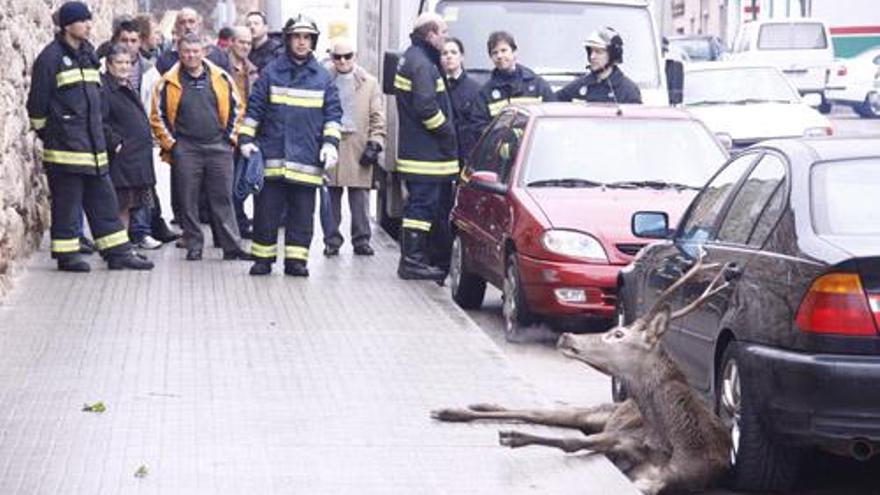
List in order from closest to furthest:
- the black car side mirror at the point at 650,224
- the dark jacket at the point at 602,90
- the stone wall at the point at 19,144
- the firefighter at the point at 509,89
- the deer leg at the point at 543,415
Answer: the deer leg at the point at 543,415, the black car side mirror at the point at 650,224, the stone wall at the point at 19,144, the firefighter at the point at 509,89, the dark jacket at the point at 602,90

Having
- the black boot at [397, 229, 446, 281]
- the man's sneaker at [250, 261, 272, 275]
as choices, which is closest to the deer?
the man's sneaker at [250, 261, 272, 275]

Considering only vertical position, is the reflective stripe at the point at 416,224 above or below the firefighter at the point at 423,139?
below

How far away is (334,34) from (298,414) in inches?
769

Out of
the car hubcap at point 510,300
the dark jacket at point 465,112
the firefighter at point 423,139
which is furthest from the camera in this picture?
the dark jacket at point 465,112

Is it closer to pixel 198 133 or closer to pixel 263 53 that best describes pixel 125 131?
pixel 198 133

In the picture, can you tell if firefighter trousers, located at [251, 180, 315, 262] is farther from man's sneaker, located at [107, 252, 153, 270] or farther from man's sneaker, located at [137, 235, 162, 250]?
man's sneaker, located at [137, 235, 162, 250]

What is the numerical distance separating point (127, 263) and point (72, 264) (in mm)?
526

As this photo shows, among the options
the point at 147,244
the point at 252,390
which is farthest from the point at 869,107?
the point at 252,390

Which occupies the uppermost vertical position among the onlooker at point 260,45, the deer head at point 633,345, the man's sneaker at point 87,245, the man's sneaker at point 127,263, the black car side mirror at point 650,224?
the black car side mirror at point 650,224

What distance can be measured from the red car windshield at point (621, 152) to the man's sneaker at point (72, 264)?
3.45 m

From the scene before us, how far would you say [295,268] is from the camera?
1587 centimetres

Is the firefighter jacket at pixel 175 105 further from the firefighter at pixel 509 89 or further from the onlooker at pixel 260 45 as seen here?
the onlooker at pixel 260 45

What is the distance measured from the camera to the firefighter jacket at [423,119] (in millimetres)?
16391

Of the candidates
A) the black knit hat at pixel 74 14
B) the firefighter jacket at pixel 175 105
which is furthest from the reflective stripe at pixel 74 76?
the firefighter jacket at pixel 175 105
